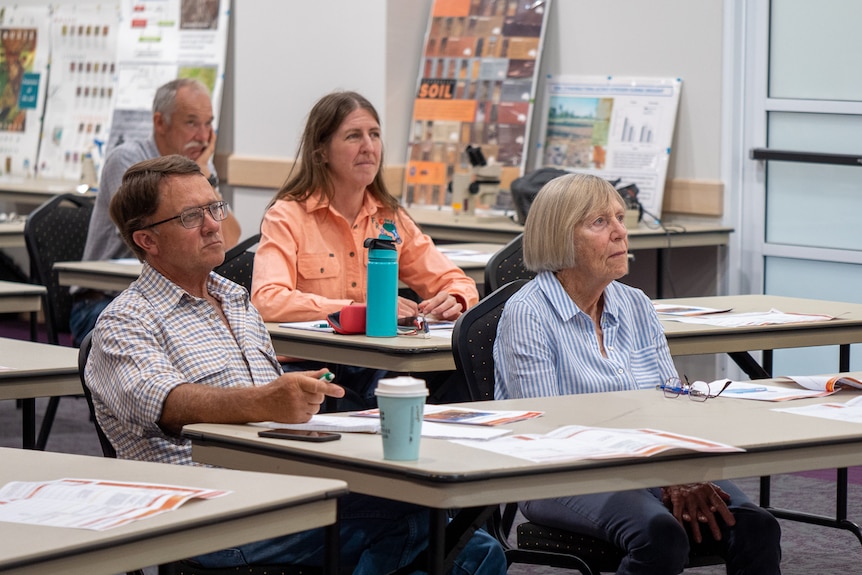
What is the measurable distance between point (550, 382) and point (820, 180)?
350cm

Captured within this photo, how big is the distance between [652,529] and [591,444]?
1.37 feet

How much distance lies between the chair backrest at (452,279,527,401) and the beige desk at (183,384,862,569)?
42 cm

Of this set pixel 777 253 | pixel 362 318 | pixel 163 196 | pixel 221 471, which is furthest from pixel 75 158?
pixel 221 471

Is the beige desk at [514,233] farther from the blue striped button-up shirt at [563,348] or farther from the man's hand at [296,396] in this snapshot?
the man's hand at [296,396]

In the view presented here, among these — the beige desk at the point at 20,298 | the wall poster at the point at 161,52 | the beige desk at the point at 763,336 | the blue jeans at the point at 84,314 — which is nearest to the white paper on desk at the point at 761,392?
the beige desk at the point at 763,336

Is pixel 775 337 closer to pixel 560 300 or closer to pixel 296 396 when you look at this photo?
pixel 560 300

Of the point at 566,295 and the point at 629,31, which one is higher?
the point at 629,31

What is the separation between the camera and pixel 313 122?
176 inches

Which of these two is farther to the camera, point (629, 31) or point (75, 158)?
point (75, 158)

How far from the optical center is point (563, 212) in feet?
10.9

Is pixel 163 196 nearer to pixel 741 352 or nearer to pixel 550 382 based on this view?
pixel 550 382

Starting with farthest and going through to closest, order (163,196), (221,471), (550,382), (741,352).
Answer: (741,352)
(550,382)
(163,196)
(221,471)

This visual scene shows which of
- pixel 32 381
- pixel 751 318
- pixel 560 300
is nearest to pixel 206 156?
pixel 751 318

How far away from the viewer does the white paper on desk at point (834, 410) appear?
2.81 meters
